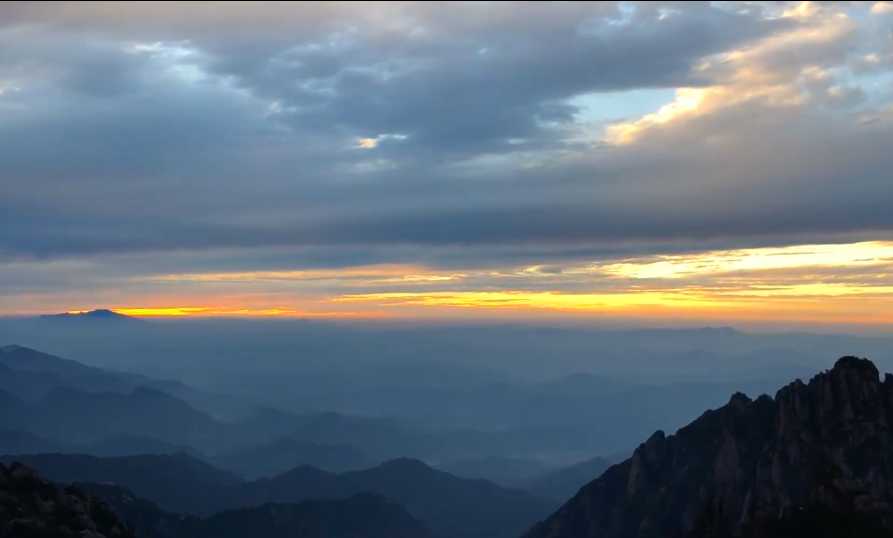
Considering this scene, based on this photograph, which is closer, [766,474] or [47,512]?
[47,512]

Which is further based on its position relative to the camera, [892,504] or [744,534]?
[892,504]

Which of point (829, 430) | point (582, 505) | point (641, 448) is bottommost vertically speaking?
point (582, 505)

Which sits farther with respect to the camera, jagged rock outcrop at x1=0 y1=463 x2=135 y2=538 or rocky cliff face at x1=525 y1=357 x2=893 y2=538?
rocky cliff face at x1=525 y1=357 x2=893 y2=538

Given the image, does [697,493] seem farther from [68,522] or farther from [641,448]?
[68,522]

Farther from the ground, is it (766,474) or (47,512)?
(47,512)

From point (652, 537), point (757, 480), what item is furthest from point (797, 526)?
point (652, 537)
